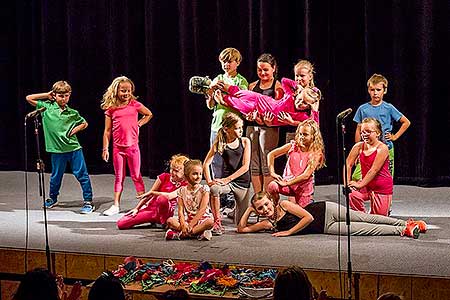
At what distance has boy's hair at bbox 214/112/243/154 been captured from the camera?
5938 mm

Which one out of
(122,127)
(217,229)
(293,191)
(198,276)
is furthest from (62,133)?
(198,276)

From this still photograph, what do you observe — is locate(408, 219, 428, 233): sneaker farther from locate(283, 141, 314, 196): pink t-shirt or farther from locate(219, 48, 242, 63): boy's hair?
locate(219, 48, 242, 63): boy's hair

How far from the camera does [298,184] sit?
5.88m

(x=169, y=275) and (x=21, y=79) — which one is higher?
(x=21, y=79)

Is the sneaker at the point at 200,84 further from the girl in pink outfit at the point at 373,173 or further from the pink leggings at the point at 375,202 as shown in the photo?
the pink leggings at the point at 375,202

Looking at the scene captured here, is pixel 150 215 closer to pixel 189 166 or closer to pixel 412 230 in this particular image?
pixel 189 166

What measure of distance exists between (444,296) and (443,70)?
326 centimetres

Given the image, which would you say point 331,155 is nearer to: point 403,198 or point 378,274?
point 403,198

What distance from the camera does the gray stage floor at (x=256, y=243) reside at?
505 centimetres

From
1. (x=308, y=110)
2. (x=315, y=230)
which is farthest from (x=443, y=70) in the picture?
(x=315, y=230)

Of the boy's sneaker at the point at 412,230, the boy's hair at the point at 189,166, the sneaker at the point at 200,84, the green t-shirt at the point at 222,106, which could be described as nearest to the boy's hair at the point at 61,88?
the sneaker at the point at 200,84

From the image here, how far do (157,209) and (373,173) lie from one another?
1.46m

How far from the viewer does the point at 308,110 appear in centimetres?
614

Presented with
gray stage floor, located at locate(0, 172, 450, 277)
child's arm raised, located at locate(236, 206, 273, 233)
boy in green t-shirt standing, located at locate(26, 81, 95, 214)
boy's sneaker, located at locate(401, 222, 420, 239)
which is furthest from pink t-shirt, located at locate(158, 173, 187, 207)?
boy's sneaker, located at locate(401, 222, 420, 239)
